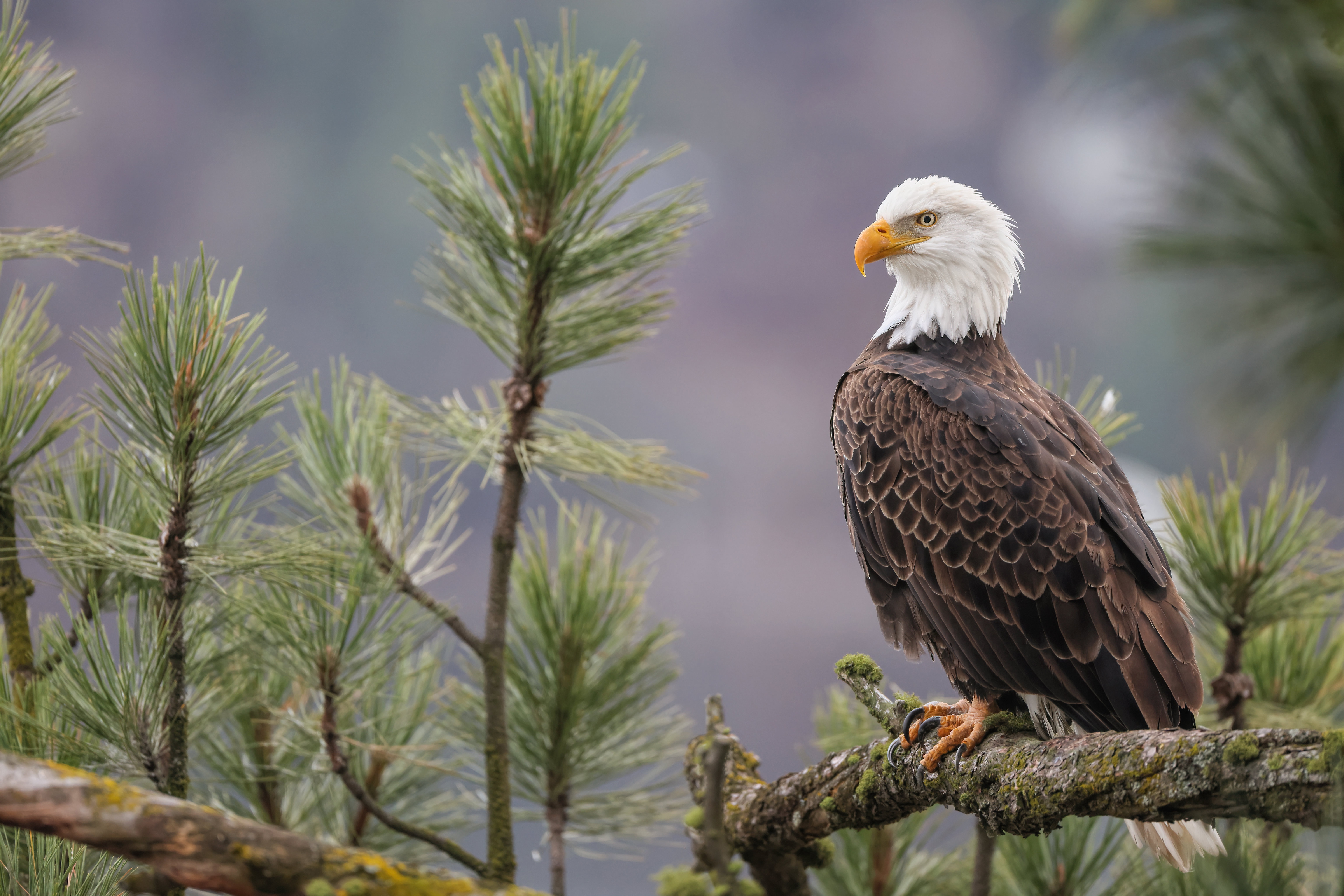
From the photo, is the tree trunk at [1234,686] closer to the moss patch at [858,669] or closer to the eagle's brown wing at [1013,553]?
the eagle's brown wing at [1013,553]

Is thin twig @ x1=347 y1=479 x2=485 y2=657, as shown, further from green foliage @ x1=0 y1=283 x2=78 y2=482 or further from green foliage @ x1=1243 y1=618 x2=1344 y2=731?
green foliage @ x1=1243 y1=618 x2=1344 y2=731

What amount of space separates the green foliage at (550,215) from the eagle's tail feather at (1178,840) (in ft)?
3.69

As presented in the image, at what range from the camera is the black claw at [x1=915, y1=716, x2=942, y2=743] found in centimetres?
133

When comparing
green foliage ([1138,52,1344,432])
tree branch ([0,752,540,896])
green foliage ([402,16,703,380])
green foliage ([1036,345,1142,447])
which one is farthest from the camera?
green foliage ([1036,345,1142,447])

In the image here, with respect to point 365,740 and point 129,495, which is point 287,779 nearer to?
point 365,740

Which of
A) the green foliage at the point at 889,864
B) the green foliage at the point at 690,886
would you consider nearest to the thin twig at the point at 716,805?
the green foliage at the point at 690,886

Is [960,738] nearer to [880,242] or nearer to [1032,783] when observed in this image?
[1032,783]

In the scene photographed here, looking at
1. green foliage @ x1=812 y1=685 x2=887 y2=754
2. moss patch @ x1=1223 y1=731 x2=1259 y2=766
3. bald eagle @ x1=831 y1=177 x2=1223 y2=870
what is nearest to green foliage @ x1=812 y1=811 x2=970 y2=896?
green foliage @ x1=812 y1=685 x2=887 y2=754

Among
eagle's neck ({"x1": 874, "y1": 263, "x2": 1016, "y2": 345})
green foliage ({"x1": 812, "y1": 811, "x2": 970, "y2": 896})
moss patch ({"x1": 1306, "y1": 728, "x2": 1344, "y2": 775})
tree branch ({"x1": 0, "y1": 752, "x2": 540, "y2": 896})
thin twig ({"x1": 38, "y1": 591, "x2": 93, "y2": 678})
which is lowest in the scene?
green foliage ({"x1": 812, "y1": 811, "x2": 970, "y2": 896})

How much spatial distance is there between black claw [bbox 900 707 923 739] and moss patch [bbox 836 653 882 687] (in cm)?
7

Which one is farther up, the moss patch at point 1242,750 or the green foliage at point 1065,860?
the moss patch at point 1242,750

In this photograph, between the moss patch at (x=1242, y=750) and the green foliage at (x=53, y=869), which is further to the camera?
the green foliage at (x=53, y=869)

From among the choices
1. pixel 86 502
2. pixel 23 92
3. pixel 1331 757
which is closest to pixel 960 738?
pixel 1331 757

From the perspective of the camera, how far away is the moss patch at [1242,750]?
2.48 feet
